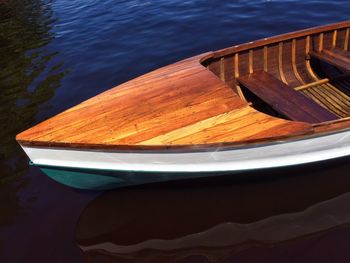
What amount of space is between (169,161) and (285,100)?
8.69 feet

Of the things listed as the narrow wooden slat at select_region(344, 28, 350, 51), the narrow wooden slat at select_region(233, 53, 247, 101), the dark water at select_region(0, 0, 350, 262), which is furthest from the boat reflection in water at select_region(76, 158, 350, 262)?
the narrow wooden slat at select_region(344, 28, 350, 51)

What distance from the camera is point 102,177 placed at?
5.48 metres

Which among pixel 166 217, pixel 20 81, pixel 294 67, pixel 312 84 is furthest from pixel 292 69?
pixel 20 81

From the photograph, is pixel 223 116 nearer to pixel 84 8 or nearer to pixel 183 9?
pixel 183 9

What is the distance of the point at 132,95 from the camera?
19.4 ft

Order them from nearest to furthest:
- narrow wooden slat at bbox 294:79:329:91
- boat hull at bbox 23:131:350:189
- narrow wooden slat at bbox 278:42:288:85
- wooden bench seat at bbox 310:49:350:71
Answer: boat hull at bbox 23:131:350:189 < wooden bench seat at bbox 310:49:350:71 < narrow wooden slat at bbox 294:79:329:91 < narrow wooden slat at bbox 278:42:288:85

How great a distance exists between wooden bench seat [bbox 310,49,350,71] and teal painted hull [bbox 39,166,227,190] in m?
3.94

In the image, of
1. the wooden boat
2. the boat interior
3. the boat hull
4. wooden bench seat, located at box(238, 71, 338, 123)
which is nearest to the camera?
the wooden boat

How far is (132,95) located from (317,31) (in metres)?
4.78

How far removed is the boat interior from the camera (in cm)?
688

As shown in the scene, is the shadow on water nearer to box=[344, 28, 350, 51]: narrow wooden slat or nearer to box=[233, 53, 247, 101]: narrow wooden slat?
box=[233, 53, 247, 101]: narrow wooden slat

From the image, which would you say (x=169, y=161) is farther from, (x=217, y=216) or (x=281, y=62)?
(x=281, y=62)

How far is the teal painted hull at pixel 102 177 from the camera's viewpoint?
5.34 meters

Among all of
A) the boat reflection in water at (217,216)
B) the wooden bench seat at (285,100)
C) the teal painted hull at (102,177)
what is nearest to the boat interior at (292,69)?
the wooden bench seat at (285,100)
